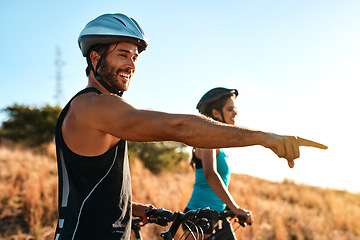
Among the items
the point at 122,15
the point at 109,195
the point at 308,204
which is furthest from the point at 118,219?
the point at 308,204

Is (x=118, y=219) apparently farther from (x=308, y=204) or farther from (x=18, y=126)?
(x=18, y=126)

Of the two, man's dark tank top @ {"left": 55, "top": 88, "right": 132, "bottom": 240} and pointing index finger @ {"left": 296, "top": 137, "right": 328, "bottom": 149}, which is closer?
pointing index finger @ {"left": 296, "top": 137, "right": 328, "bottom": 149}

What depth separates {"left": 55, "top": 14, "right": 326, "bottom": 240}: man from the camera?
1.71 metres

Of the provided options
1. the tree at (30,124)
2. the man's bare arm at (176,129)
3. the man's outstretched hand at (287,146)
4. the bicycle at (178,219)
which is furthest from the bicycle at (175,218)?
the tree at (30,124)

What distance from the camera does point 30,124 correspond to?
2064cm

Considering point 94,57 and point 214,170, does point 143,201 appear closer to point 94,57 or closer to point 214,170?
point 214,170

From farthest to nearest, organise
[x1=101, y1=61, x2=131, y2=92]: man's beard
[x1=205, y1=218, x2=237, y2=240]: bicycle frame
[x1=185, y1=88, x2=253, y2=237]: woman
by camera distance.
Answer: [x1=205, y1=218, x2=237, y2=240]: bicycle frame < [x1=185, y1=88, x2=253, y2=237]: woman < [x1=101, y1=61, x2=131, y2=92]: man's beard

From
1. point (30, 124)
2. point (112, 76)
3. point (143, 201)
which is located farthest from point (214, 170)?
point (30, 124)

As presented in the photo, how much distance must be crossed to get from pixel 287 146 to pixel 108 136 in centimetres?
90

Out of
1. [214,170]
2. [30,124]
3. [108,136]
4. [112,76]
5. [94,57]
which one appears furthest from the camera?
[30,124]

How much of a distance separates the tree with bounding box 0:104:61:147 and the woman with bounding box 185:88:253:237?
17.1 meters

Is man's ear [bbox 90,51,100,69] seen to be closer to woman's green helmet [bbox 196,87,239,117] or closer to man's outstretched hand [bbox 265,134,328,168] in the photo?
man's outstretched hand [bbox 265,134,328,168]

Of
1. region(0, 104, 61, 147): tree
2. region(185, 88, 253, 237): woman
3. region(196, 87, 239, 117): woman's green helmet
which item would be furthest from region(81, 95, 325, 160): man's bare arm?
region(0, 104, 61, 147): tree

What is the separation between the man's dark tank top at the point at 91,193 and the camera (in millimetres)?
2012
